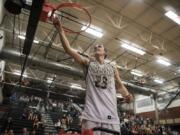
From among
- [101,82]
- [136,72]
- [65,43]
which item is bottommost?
[101,82]

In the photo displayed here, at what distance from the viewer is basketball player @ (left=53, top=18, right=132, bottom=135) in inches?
63.6

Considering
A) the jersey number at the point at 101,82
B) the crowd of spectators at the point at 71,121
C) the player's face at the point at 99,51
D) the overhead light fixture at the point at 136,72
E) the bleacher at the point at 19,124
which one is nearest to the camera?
the jersey number at the point at 101,82

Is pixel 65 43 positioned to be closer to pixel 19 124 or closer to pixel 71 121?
pixel 19 124

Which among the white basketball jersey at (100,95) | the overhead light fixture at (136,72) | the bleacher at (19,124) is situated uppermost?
the overhead light fixture at (136,72)

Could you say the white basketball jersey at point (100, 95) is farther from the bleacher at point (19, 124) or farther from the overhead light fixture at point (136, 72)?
the overhead light fixture at point (136, 72)

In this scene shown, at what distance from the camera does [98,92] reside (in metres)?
1.72

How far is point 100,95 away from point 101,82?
0.14 meters

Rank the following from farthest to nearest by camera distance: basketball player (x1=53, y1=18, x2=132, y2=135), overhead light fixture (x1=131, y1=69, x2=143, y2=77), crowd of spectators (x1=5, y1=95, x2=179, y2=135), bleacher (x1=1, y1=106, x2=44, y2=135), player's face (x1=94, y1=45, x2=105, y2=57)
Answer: overhead light fixture (x1=131, y1=69, x2=143, y2=77) → crowd of spectators (x1=5, y1=95, x2=179, y2=135) → bleacher (x1=1, y1=106, x2=44, y2=135) → player's face (x1=94, y1=45, x2=105, y2=57) → basketball player (x1=53, y1=18, x2=132, y2=135)

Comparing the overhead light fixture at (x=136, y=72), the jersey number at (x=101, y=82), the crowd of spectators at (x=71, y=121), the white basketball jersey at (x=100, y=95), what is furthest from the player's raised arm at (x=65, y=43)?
the overhead light fixture at (x=136, y=72)

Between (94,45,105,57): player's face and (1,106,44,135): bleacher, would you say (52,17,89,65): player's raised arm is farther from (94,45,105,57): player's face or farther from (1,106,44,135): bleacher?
(1,106,44,135): bleacher

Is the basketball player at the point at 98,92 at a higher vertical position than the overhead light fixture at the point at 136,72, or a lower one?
lower

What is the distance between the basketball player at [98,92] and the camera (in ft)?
5.30

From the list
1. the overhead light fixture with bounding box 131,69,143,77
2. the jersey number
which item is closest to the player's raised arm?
the jersey number

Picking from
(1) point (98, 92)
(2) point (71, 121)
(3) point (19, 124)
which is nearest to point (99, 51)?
(1) point (98, 92)
